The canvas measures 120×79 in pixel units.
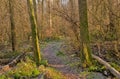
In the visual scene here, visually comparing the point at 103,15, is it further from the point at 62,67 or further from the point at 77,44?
the point at 62,67

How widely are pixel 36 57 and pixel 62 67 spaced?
1.67m

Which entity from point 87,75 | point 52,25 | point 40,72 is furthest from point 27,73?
point 52,25

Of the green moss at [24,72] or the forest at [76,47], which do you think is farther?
the forest at [76,47]

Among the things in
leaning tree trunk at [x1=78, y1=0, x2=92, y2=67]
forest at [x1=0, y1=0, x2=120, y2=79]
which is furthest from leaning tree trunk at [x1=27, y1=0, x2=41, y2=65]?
leaning tree trunk at [x1=78, y1=0, x2=92, y2=67]

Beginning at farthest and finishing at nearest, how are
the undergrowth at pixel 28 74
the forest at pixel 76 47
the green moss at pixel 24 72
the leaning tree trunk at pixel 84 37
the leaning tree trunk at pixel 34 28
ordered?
the leaning tree trunk at pixel 34 28 → the leaning tree trunk at pixel 84 37 → the forest at pixel 76 47 → the green moss at pixel 24 72 → the undergrowth at pixel 28 74

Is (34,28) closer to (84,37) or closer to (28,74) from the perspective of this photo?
(84,37)

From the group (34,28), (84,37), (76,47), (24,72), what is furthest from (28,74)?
(76,47)

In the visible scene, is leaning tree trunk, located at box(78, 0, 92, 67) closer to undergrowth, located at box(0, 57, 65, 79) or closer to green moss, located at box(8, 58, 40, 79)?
undergrowth, located at box(0, 57, 65, 79)

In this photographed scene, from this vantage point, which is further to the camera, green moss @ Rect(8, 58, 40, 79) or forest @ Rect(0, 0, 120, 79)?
forest @ Rect(0, 0, 120, 79)

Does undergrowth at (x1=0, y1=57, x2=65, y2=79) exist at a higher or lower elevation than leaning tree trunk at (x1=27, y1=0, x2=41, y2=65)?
lower

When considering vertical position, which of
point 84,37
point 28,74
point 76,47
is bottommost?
point 28,74

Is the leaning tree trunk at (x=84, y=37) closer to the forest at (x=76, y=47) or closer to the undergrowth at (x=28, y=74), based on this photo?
the forest at (x=76, y=47)

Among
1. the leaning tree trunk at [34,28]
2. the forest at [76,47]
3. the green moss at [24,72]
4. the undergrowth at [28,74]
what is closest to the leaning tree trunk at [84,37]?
the forest at [76,47]

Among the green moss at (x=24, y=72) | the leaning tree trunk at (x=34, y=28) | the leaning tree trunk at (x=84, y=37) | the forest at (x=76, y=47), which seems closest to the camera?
the green moss at (x=24, y=72)
